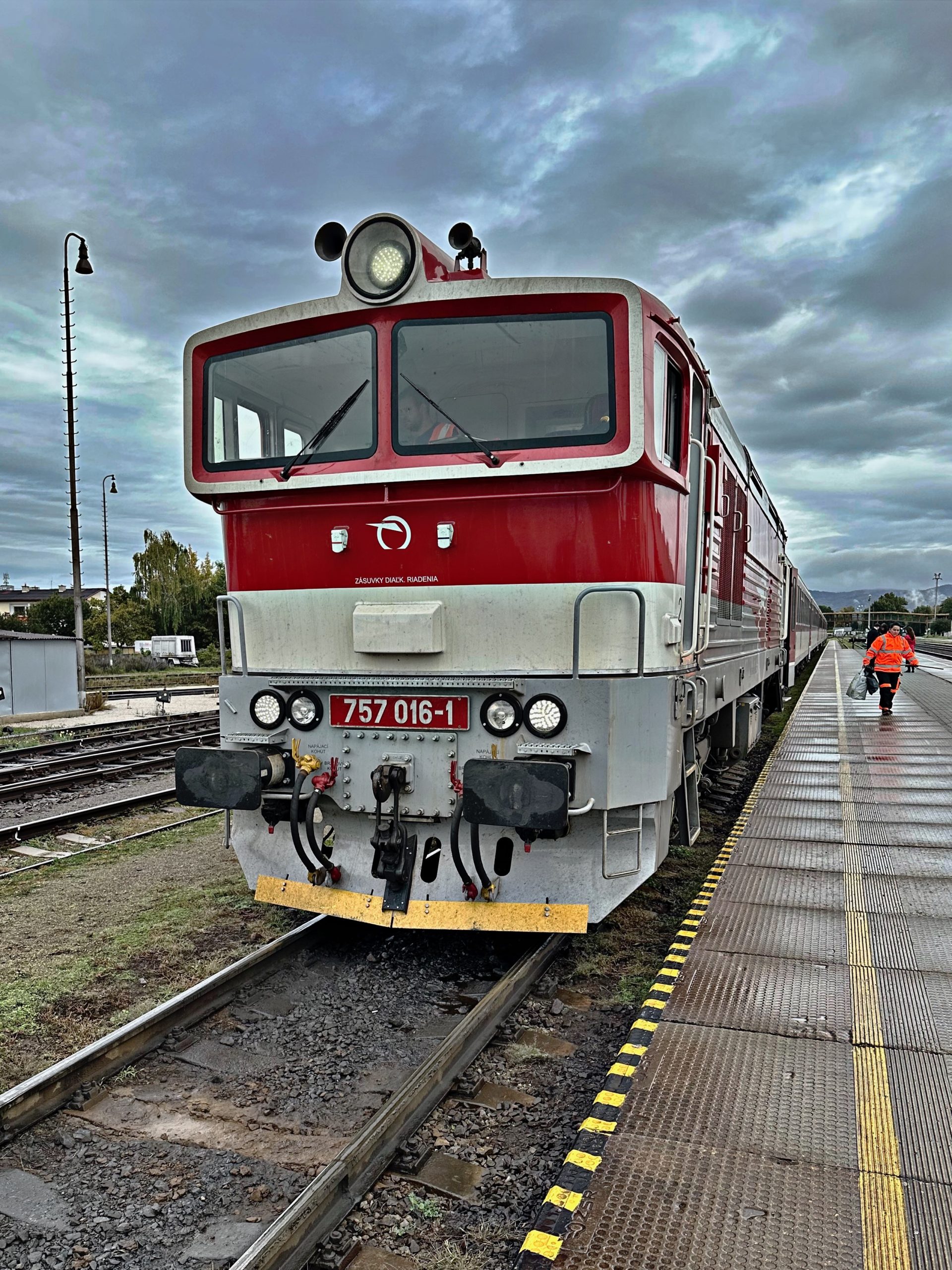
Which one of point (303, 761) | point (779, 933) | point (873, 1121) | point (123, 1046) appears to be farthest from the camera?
point (779, 933)

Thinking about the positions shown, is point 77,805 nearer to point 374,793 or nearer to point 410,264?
point 374,793

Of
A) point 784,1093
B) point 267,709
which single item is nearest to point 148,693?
point 267,709

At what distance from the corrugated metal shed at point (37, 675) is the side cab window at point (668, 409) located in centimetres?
1691

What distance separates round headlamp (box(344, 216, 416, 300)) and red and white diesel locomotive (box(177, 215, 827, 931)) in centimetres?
1

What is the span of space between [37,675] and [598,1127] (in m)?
19.0

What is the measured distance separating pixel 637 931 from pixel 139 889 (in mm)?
3629

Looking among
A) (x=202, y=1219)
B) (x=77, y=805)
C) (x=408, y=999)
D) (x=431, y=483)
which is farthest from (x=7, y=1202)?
(x=77, y=805)

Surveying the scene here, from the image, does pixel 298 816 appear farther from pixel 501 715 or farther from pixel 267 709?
pixel 501 715

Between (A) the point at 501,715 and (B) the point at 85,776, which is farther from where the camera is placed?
(B) the point at 85,776

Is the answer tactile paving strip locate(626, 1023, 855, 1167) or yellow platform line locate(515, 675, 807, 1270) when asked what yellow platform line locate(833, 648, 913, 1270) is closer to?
tactile paving strip locate(626, 1023, 855, 1167)

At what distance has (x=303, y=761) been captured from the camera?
16.0 ft

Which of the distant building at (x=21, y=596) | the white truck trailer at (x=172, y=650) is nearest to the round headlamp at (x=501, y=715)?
the white truck trailer at (x=172, y=650)

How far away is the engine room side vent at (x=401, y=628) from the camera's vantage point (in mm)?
4656

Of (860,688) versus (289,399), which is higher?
(289,399)
